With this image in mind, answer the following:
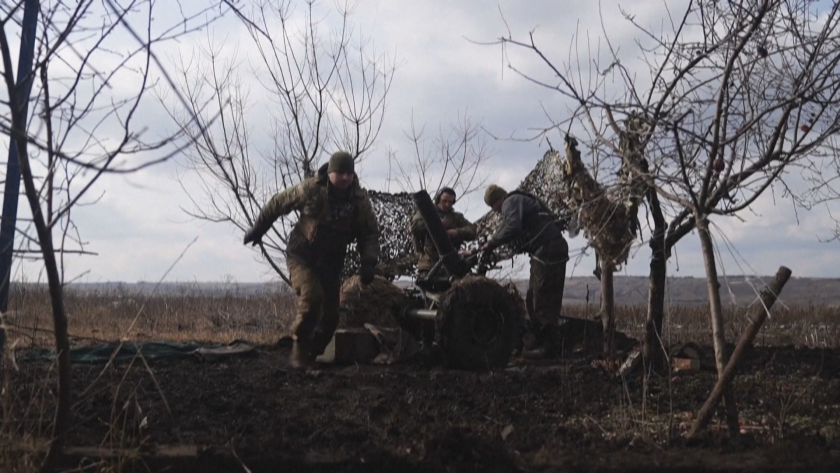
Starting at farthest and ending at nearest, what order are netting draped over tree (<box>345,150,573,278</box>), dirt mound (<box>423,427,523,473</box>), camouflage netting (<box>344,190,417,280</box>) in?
camouflage netting (<box>344,190,417,280</box>)
netting draped over tree (<box>345,150,573,278</box>)
dirt mound (<box>423,427,523,473</box>)

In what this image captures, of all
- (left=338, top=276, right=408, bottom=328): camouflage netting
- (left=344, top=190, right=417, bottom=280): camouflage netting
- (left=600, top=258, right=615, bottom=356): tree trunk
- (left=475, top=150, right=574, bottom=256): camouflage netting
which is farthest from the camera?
(left=344, top=190, right=417, bottom=280): camouflage netting

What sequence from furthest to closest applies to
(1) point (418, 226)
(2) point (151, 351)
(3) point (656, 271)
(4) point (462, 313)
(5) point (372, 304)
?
(1) point (418, 226) < (5) point (372, 304) < (2) point (151, 351) < (4) point (462, 313) < (3) point (656, 271)

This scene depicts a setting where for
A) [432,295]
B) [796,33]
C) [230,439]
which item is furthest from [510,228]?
[230,439]

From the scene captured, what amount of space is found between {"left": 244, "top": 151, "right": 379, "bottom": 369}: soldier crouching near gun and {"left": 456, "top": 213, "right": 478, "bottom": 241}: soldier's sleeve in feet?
8.78

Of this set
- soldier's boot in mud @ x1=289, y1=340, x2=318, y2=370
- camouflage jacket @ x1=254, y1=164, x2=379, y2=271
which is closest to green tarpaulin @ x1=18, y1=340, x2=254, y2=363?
soldier's boot in mud @ x1=289, y1=340, x2=318, y2=370

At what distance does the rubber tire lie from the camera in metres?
8.42

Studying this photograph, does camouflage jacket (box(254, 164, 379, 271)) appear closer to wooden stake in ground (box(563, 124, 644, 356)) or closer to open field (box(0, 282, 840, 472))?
open field (box(0, 282, 840, 472))

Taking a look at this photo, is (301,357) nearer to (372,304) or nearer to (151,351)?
(372,304)

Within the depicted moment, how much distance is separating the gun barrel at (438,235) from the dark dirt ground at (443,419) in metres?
1.22

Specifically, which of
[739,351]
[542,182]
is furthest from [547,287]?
[739,351]

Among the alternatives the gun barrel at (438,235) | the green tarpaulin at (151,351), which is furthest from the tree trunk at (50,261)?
the gun barrel at (438,235)

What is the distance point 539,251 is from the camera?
1021 cm

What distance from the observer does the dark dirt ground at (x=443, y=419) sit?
4.39 metres

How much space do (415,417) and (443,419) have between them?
0.18 m
